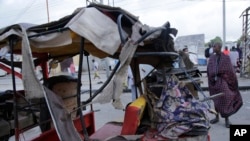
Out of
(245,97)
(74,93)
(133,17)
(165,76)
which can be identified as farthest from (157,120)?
(245,97)

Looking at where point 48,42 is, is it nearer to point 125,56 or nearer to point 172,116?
point 125,56

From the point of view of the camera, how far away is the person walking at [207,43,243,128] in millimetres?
6906

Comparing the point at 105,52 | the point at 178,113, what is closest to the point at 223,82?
the point at 178,113

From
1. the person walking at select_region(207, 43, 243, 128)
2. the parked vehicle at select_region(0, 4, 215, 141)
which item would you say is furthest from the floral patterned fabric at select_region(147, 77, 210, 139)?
the person walking at select_region(207, 43, 243, 128)

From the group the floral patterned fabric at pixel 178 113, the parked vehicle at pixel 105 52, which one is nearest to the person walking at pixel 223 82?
the parked vehicle at pixel 105 52

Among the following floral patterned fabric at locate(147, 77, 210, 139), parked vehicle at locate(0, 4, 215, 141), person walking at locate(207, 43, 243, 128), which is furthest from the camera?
person walking at locate(207, 43, 243, 128)

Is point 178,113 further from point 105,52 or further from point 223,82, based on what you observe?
point 223,82

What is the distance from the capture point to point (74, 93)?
15.9 feet

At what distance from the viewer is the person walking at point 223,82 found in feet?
22.7

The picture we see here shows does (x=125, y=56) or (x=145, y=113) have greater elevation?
(x=125, y=56)

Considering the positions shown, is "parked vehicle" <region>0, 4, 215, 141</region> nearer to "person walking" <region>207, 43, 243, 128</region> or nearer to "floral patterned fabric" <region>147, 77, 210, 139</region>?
"floral patterned fabric" <region>147, 77, 210, 139</region>

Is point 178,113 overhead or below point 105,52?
below

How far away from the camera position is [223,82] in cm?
699

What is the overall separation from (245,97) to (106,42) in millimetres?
9404
